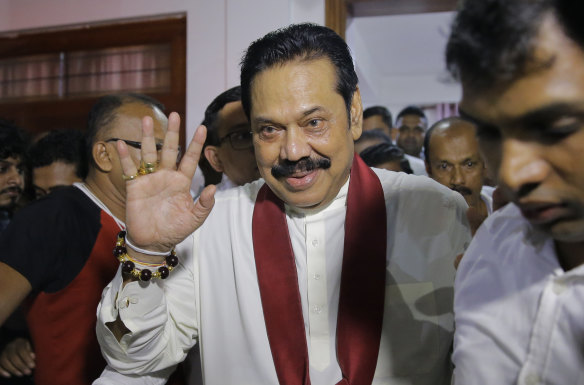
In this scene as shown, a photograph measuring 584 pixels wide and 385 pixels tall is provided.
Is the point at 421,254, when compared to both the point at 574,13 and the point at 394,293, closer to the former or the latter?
the point at 394,293

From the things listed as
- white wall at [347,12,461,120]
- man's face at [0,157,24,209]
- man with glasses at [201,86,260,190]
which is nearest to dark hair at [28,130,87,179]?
man's face at [0,157,24,209]

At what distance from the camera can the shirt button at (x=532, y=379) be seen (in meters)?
1.10

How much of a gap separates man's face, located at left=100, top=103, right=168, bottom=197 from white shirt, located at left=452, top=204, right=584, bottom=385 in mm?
1560

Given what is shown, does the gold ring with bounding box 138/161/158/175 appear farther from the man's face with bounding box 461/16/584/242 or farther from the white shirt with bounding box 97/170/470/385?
the man's face with bounding box 461/16/584/242

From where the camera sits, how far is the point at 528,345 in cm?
113

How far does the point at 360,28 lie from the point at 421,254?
6978 millimetres

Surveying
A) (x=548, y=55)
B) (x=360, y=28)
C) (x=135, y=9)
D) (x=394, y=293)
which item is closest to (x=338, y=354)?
(x=394, y=293)

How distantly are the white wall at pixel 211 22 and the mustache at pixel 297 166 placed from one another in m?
2.36

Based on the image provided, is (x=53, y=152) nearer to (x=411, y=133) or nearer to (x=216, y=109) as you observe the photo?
(x=216, y=109)

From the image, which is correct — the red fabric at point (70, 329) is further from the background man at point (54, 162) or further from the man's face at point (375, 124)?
the man's face at point (375, 124)

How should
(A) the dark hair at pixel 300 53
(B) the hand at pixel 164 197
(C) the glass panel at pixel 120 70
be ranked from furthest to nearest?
(C) the glass panel at pixel 120 70, (A) the dark hair at pixel 300 53, (B) the hand at pixel 164 197

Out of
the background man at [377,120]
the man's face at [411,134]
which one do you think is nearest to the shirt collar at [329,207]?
the background man at [377,120]

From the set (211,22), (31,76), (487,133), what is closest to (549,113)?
(487,133)

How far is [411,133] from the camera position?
5.82 meters
